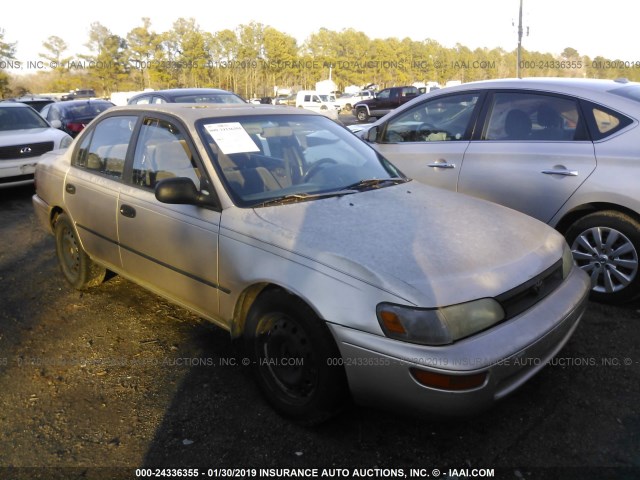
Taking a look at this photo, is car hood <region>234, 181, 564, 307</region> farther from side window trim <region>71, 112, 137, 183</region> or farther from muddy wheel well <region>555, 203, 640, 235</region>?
side window trim <region>71, 112, 137, 183</region>

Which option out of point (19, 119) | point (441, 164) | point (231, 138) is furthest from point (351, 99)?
point (231, 138)

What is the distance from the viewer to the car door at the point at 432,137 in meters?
4.75

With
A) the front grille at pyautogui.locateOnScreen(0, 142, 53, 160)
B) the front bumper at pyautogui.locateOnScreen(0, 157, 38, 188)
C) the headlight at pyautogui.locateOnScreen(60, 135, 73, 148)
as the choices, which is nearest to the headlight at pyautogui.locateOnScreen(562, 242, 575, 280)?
the front bumper at pyautogui.locateOnScreen(0, 157, 38, 188)

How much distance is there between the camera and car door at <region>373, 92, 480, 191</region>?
4.75 meters

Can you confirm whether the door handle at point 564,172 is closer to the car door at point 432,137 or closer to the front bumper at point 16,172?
the car door at point 432,137

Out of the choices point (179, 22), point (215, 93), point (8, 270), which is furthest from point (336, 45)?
point (8, 270)

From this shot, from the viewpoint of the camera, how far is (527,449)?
2.46 m

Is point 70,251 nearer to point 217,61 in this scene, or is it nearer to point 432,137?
point 432,137

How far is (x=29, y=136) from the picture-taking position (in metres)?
8.65

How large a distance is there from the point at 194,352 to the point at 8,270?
2.85 metres

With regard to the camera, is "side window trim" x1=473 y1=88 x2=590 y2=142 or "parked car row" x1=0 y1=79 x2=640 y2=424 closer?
"parked car row" x1=0 y1=79 x2=640 y2=424

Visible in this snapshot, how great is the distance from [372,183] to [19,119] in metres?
8.47

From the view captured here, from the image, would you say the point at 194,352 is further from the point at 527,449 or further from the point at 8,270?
the point at 8,270

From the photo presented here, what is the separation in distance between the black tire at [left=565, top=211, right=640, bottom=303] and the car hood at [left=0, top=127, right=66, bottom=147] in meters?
8.21
